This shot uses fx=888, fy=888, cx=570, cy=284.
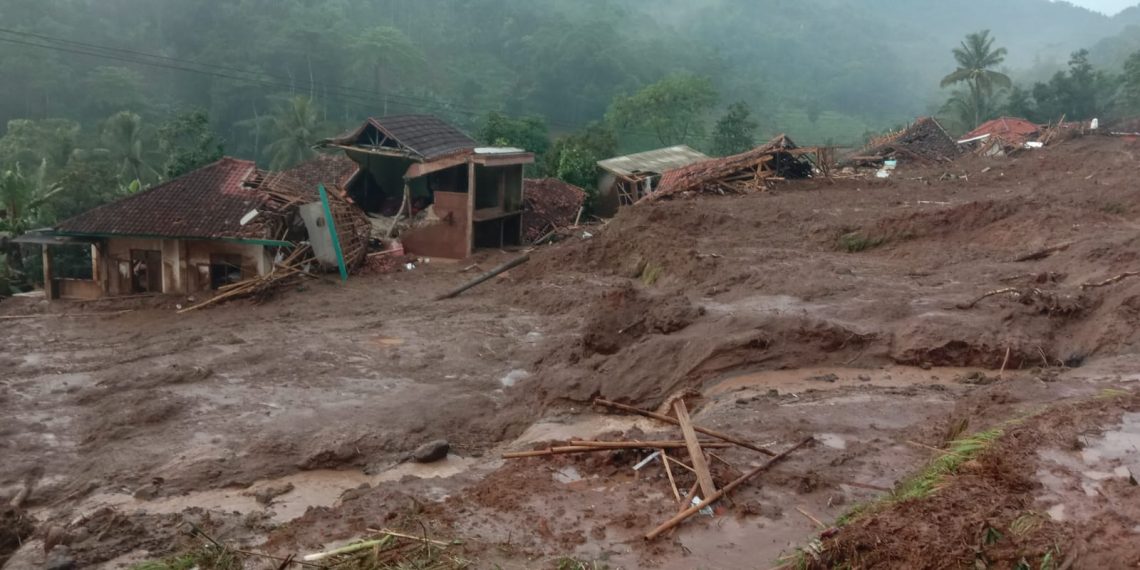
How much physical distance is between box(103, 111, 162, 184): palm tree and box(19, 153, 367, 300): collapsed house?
16.2m

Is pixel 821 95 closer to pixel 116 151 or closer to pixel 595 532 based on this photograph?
pixel 116 151

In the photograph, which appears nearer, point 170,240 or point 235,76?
point 170,240

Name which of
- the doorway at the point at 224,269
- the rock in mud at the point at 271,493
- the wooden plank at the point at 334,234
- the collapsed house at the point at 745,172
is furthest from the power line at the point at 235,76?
the rock in mud at the point at 271,493

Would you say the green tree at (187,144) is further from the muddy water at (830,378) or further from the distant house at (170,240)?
the muddy water at (830,378)

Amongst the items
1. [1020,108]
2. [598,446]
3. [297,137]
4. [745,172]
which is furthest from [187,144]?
[1020,108]

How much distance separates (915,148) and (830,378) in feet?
107

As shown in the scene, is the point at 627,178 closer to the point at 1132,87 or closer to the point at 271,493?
the point at 271,493

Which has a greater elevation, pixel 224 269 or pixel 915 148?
pixel 915 148

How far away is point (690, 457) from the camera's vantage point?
7.91m

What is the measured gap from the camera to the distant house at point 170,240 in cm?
2094

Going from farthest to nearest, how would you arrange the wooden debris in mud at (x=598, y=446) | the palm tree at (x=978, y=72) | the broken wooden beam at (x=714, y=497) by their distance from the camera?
the palm tree at (x=978, y=72) → the wooden debris in mud at (x=598, y=446) → the broken wooden beam at (x=714, y=497)

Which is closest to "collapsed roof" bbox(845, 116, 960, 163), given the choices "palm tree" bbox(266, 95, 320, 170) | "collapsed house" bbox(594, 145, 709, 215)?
"collapsed house" bbox(594, 145, 709, 215)

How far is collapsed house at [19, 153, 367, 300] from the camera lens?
68.9ft

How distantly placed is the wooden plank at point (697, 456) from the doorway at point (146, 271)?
1733cm
